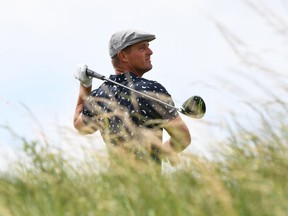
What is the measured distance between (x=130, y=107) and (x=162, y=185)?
224 centimetres

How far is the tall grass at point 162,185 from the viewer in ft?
12.8

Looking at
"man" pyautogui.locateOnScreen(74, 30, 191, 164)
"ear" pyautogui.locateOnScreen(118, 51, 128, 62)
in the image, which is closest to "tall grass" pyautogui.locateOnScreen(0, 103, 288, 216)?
"man" pyautogui.locateOnScreen(74, 30, 191, 164)

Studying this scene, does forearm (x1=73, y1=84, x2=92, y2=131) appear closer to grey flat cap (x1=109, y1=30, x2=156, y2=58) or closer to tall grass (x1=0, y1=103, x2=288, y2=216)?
grey flat cap (x1=109, y1=30, x2=156, y2=58)

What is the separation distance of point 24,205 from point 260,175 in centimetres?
147

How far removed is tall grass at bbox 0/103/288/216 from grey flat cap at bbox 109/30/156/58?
192 centimetres

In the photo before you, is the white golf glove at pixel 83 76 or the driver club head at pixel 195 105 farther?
the white golf glove at pixel 83 76

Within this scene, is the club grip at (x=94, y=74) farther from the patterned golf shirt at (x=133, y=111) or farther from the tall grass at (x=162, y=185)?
the tall grass at (x=162, y=185)

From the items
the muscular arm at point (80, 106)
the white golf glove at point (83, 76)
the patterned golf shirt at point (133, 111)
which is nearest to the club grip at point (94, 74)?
the white golf glove at point (83, 76)

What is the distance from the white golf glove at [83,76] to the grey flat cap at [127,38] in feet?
1.66

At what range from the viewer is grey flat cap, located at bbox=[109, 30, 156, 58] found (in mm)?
6938

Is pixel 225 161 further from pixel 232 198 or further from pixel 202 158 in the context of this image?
pixel 232 198

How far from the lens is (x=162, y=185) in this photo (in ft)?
14.3

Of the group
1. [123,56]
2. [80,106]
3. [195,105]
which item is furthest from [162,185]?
[80,106]

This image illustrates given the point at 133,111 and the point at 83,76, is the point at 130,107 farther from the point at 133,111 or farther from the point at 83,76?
the point at 83,76
